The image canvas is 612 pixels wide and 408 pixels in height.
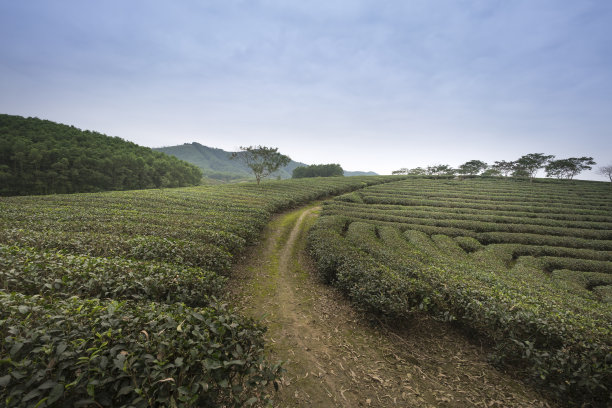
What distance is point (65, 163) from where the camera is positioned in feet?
144

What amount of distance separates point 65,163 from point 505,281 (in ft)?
222

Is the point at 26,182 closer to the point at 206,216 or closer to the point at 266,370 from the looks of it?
the point at 206,216

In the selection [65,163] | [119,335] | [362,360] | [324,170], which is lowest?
[362,360]

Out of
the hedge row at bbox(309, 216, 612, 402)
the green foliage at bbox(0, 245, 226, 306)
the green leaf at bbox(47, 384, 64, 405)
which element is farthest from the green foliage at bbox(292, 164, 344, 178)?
the green leaf at bbox(47, 384, 64, 405)

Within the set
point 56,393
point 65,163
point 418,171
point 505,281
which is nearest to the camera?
point 56,393

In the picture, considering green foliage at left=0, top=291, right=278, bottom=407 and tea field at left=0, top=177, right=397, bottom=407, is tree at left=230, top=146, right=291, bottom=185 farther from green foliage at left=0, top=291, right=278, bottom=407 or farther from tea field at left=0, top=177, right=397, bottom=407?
green foliage at left=0, top=291, right=278, bottom=407

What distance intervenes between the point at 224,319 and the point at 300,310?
5076 millimetres

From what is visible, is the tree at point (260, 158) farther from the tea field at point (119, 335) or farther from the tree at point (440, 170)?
the tree at point (440, 170)

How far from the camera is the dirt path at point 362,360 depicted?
479 cm

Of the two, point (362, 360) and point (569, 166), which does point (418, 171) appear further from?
point (362, 360)

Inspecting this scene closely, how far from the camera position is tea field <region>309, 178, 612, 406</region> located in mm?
4805

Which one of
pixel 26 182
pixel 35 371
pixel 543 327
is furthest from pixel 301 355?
pixel 26 182

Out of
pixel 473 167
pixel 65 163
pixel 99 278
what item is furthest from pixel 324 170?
pixel 99 278

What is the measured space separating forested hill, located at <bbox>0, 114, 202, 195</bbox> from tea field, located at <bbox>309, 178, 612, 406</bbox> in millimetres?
55978
